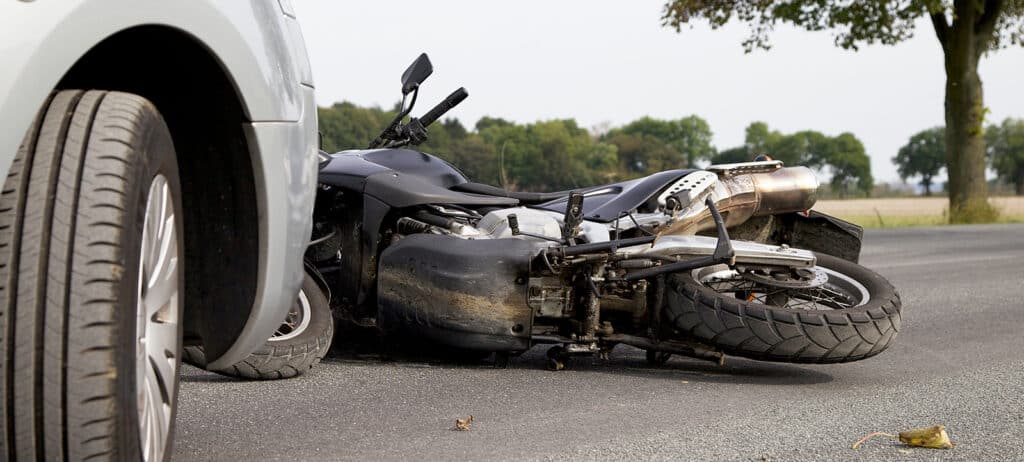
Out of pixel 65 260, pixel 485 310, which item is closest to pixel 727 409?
pixel 485 310

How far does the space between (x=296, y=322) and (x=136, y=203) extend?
10.0 feet

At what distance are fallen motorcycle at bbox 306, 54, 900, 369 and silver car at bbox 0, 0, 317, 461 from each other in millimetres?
2143

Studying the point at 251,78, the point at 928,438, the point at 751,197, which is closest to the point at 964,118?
the point at 751,197

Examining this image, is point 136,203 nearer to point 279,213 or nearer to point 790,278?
point 279,213

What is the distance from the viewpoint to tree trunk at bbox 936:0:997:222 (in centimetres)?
2589

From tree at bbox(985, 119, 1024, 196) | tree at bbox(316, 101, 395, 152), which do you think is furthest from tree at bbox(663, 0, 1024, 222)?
tree at bbox(985, 119, 1024, 196)

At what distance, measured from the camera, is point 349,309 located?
5.57 m

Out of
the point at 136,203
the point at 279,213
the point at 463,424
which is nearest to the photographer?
the point at 136,203

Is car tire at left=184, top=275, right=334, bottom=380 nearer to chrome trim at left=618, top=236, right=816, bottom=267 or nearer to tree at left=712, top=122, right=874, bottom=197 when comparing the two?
chrome trim at left=618, top=236, right=816, bottom=267

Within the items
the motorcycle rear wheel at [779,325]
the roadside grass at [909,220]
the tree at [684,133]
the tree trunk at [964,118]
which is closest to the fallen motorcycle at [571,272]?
the motorcycle rear wheel at [779,325]

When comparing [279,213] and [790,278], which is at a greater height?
[279,213]

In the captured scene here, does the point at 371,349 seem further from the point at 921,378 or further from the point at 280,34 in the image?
the point at 280,34

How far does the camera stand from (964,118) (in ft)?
85.3

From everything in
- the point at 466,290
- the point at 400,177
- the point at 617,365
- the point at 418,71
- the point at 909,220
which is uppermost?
the point at 418,71
